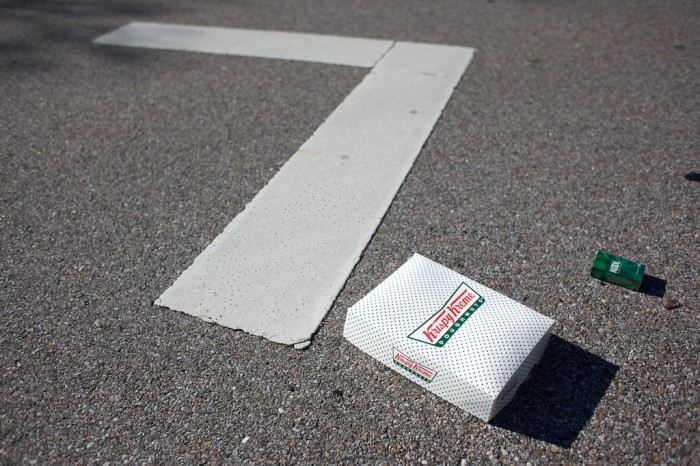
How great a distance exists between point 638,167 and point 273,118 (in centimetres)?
262

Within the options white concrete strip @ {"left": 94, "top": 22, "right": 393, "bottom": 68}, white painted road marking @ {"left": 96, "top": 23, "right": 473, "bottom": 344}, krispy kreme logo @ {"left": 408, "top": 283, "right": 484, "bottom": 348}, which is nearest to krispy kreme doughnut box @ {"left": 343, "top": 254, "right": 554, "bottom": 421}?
krispy kreme logo @ {"left": 408, "top": 283, "right": 484, "bottom": 348}

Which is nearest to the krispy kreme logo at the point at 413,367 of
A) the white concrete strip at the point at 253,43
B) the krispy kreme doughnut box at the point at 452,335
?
the krispy kreme doughnut box at the point at 452,335

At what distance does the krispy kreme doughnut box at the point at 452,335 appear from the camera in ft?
7.40

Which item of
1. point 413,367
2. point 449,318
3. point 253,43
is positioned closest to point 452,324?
point 449,318

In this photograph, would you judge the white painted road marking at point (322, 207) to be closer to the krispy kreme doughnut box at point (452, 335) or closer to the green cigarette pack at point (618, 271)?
the krispy kreme doughnut box at point (452, 335)

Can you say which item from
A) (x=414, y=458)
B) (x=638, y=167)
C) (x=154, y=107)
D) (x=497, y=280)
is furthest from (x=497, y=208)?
(x=154, y=107)

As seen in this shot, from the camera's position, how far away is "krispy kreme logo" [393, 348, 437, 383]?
2.34 m

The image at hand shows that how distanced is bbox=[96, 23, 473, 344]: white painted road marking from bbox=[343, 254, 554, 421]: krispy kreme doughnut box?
13.4 inches

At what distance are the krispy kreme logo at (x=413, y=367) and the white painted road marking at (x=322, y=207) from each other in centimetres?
44

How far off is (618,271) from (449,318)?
38.4 inches

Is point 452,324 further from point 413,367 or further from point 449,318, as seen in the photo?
point 413,367

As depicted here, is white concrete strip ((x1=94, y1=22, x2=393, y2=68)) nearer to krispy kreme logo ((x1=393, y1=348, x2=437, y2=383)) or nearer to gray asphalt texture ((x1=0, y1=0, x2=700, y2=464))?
gray asphalt texture ((x1=0, y1=0, x2=700, y2=464))

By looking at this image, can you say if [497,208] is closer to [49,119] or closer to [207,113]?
[207,113]

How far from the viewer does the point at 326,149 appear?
13.4ft
